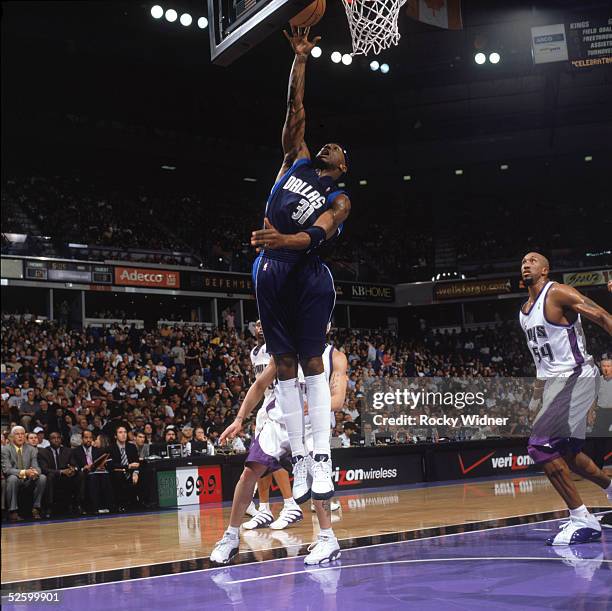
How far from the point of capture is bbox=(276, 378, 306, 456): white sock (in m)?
4.89

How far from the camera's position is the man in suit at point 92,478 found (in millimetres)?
11242

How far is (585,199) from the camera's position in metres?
30.2

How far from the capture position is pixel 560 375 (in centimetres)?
605

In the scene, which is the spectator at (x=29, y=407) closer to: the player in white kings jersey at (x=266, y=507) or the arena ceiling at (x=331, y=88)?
the player in white kings jersey at (x=266, y=507)

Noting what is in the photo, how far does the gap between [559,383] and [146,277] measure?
706 inches

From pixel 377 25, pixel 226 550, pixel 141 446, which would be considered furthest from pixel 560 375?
pixel 141 446

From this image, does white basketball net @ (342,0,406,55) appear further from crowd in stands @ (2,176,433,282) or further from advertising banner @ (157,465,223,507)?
crowd in stands @ (2,176,433,282)

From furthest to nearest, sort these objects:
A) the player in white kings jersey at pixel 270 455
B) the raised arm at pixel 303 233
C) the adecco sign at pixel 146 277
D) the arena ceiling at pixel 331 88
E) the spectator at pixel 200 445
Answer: the adecco sign at pixel 146 277 < the arena ceiling at pixel 331 88 < the spectator at pixel 200 445 < the player in white kings jersey at pixel 270 455 < the raised arm at pixel 303 233

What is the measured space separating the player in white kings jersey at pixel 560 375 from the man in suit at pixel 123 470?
7086 millimetres

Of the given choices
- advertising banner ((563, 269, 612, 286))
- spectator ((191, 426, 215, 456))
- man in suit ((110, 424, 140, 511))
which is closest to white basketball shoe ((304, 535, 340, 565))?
man in suit ((110, 424, 140, 511))

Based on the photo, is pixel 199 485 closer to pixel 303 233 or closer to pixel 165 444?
pixel 165 444

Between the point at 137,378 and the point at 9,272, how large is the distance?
5.95 m

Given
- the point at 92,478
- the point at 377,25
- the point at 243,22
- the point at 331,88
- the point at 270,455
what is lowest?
the point at 92,478

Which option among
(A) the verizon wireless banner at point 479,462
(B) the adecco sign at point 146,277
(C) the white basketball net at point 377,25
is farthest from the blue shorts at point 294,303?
(B) the adecco sign at point 146,277
